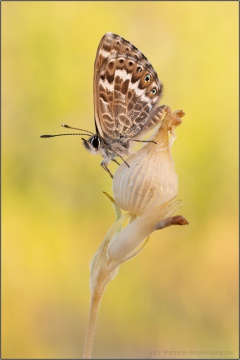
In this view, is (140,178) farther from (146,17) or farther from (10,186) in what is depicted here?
(146,17)

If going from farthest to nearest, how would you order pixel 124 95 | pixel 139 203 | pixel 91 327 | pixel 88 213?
pixel 88 213 < pixel 124 95 < pixel 139 203 < pixel 91 327

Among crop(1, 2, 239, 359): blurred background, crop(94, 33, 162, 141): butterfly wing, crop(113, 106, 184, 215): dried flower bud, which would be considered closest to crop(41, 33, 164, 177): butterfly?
crop(94, 33, 162, 141): butterfly wing

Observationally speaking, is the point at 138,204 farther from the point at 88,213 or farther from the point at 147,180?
the point at 88,213

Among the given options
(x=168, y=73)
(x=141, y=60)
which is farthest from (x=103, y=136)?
(x=168, y=73)

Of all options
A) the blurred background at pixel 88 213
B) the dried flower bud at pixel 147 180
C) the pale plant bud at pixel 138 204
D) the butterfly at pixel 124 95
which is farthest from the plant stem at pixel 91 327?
the blurred background at pixel 88 213

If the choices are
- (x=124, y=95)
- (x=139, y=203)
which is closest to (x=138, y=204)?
(x=139, y=203)

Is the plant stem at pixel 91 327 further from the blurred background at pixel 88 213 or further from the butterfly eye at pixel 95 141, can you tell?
the blurred background at pixel 88 213

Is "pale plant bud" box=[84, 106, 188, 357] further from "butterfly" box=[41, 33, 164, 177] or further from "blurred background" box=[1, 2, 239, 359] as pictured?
"blurred background" box=[1, 2, 239, 359]
